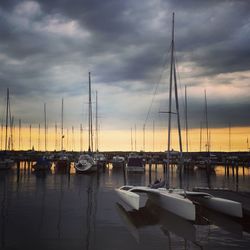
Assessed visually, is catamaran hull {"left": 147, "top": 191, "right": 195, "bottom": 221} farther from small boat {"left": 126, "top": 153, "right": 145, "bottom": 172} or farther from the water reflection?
small boat {"left": 126, "top": 153, "right": 145, "bottom": 172}

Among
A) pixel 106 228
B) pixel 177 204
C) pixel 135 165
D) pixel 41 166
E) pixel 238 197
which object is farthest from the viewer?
pixel 41 166

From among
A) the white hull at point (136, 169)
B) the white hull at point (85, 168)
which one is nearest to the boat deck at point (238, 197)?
the white hull at point (85, 168)

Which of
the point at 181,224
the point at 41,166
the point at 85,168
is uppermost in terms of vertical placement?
the point at 41,166

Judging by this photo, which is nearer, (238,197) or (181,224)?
(181,224)

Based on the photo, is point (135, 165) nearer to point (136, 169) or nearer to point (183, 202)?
point (136, 169)

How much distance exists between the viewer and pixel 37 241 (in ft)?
45.3

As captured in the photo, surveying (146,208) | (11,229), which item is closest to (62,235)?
(11,229)

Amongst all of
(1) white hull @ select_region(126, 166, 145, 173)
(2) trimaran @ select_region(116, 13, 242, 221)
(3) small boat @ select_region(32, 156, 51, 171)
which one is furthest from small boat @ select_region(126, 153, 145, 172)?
(2) trimaran @ select_region(116, 13, 242, 221)

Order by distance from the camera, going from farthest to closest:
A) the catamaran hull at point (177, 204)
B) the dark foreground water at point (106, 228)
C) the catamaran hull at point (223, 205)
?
1. the catamaran hull at point (223, 205)
2. the catamaran hull at point (177, 204)
3. the dark foreground water at point (106, 228)

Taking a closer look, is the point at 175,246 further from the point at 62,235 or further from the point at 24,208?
the point at 24,208

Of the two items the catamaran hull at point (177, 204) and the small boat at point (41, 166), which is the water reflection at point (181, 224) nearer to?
the catamaran hull at point (177, 204)

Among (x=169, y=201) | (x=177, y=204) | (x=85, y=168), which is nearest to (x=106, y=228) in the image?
(x=177, y=204)

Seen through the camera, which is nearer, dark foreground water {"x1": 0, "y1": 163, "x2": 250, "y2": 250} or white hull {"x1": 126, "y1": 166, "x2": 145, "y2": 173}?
dark foreground water {"x1": 0, "y1": 163, "x2": 250, "y2": 250}

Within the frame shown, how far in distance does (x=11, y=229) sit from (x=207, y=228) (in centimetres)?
908
